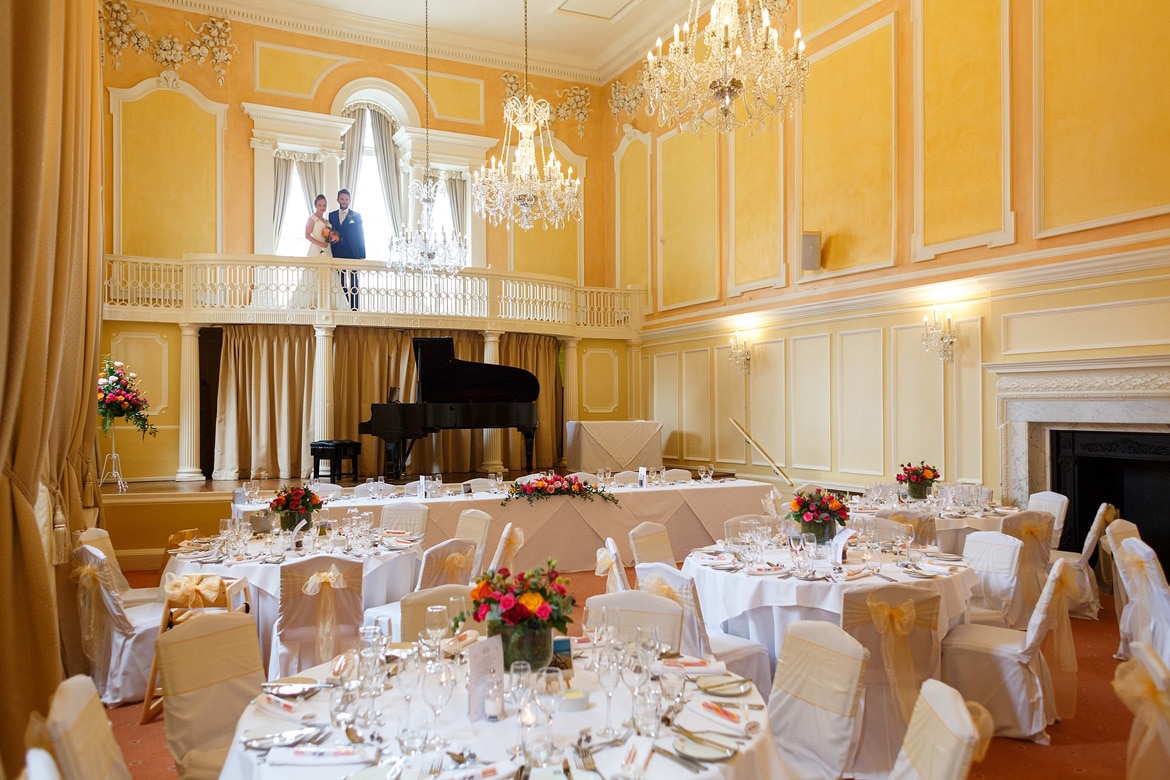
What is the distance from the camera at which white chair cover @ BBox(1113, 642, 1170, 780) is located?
7.91 ft

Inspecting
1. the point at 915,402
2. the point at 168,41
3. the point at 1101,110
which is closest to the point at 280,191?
the point at 168,41

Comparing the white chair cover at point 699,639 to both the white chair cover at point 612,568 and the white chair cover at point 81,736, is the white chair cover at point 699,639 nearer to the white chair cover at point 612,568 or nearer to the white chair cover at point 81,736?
the white chair cover at point 612,568

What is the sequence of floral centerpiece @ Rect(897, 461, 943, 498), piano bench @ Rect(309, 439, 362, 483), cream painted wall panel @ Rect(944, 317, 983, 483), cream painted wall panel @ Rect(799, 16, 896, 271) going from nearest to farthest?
floral centerpiece @ Rect(897, 461, 943, 498) < cream painted wall panel @ Rect(944, 317, 983, 483) < cream painted wall panel @ Rect(799, 16, 896, 271) < piano bench @ Rect(309, 439, 362, 483)

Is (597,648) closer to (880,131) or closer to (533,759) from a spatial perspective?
(533,759)

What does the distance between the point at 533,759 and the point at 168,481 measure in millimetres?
10316

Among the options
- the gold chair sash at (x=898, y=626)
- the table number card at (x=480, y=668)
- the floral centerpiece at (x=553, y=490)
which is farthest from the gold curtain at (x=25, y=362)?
the floral centerpiece at (x=553, y=490)

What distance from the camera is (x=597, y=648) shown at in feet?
9.31

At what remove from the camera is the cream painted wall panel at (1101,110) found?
664cm

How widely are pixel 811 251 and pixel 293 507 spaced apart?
291 inches

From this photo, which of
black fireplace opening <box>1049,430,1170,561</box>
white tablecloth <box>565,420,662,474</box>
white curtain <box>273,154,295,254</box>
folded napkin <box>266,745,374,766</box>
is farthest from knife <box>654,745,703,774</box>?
white curtain <box>273,154,295,254</box>

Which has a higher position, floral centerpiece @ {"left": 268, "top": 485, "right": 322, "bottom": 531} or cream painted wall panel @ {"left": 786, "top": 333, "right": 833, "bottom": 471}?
cream painted wall panel @ {"left": 786, "top": 333, "right": 833, "bottom": 471}

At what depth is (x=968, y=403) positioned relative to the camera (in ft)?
26.8

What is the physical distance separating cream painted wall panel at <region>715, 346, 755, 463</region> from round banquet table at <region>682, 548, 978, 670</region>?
7.07 meters

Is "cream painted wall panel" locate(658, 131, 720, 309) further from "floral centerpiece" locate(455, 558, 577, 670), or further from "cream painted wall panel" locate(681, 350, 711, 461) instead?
"floral centerpiece" locate(455, 558, 577, 670)
